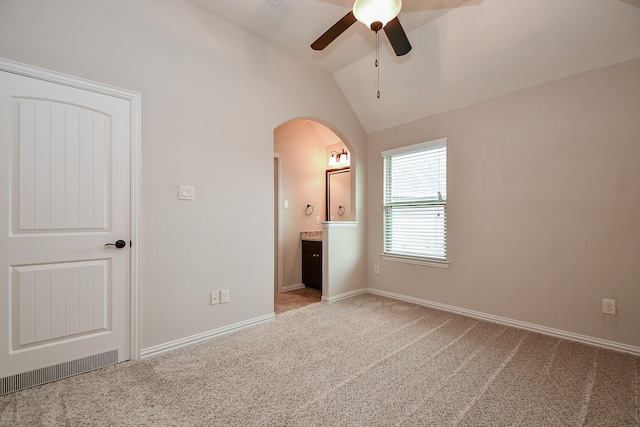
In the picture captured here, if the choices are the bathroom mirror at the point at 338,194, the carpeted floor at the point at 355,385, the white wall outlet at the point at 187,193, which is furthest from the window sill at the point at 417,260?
the white wall outlet at the point at 187,193

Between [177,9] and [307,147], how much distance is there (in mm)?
2581

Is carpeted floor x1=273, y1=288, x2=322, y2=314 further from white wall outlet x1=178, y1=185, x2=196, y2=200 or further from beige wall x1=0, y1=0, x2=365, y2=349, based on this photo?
white wall outlet x1=178, y1=185, x2=196, y2=200

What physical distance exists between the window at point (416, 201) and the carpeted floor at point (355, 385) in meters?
1.18

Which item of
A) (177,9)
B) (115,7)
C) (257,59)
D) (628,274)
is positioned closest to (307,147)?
(257,59)

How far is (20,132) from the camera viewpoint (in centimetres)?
183

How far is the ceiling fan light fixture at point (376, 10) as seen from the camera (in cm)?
168

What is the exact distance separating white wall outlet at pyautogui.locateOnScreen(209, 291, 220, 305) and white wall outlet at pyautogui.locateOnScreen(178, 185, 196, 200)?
0.90m

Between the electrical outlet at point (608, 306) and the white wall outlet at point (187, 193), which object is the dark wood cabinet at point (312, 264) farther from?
the electrical outlet at point (608, 306)

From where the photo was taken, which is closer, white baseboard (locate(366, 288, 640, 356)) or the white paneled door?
the white paneled door

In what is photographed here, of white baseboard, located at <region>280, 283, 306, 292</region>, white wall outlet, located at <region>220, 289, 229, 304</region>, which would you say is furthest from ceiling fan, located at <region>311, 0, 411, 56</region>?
white baseboard, located at <region>280, 283, 306, 292</region>

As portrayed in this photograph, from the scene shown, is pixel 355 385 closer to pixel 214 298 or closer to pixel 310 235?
pixel 214 298

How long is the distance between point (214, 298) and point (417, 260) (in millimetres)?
2432

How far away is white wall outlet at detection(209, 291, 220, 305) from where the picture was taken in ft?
8.77

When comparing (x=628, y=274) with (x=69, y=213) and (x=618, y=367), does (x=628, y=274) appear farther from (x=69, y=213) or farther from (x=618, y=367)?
(x=69, y=213)
